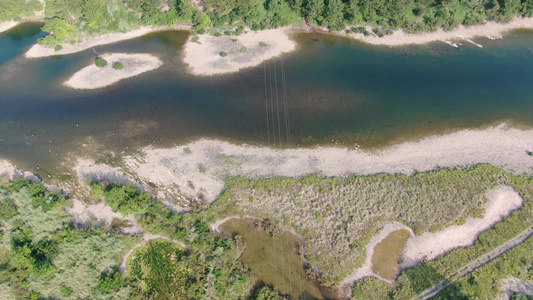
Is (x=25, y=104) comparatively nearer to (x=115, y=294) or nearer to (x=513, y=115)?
(x=115, y=294)

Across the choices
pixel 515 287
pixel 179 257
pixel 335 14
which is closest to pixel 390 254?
pixel 515 287

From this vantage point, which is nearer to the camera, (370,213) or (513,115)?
(370,213)

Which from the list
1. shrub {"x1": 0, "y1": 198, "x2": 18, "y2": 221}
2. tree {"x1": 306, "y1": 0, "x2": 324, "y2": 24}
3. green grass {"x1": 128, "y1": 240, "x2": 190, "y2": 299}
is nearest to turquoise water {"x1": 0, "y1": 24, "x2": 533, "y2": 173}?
tree {"x1": 306, "y1": 0, "x2": 324, "y2": 24}

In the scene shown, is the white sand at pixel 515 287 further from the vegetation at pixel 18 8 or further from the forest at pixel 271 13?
the vegetation at pixel 18 8

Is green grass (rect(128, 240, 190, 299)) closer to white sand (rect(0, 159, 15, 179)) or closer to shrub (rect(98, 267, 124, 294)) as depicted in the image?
shrub (rect(98, 267, 124, 294))

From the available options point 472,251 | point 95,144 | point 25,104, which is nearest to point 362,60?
point 472,251

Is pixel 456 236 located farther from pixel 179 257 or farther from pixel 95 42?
pixel 95 42

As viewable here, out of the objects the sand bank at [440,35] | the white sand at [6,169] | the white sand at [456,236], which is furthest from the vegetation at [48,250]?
the sand bank at [440,35]
